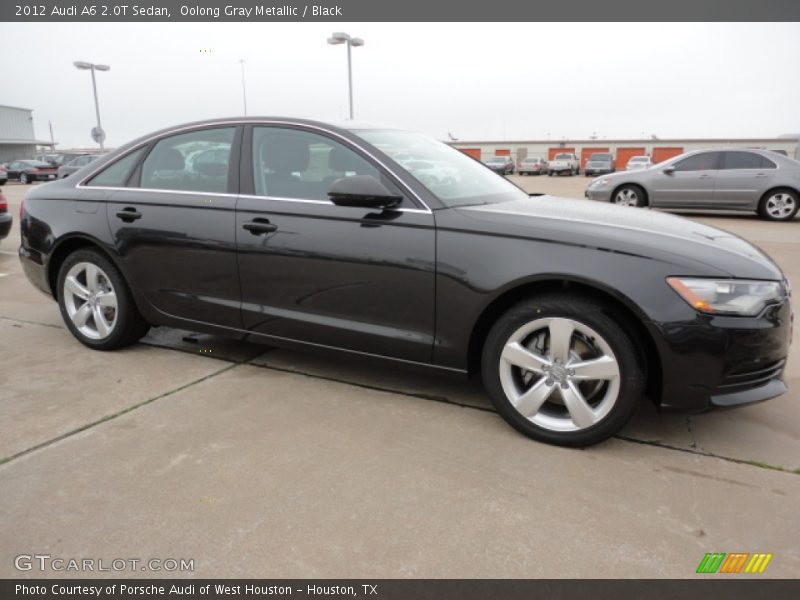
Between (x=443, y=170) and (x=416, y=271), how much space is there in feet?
2.59

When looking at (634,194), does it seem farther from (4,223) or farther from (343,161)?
(4,223)

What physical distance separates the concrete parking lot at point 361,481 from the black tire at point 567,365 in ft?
0.33

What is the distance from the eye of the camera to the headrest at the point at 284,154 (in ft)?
11.1

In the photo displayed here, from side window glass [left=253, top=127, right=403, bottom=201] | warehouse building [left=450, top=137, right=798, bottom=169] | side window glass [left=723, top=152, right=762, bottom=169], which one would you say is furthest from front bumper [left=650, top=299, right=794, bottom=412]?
warehouse building [left=450, top=137, right=798, bottom=169]

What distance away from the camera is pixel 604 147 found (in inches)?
2215

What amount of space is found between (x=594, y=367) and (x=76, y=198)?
3.49 m

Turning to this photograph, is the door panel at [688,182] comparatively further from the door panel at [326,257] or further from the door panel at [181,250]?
the door panel at [181,250]

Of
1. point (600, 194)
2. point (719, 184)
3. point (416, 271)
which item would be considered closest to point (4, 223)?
point (416, 271)

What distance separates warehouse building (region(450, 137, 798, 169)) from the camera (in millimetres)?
52719

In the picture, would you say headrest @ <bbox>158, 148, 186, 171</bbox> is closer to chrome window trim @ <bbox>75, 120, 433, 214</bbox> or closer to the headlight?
chrome window trim @ <bbox>75, 120, 433, 214</bbox>

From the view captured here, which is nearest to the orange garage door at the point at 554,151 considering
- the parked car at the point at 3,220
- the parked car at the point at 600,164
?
the parked car at the point at 600,164

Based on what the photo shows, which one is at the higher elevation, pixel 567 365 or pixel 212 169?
pixel 212 169
